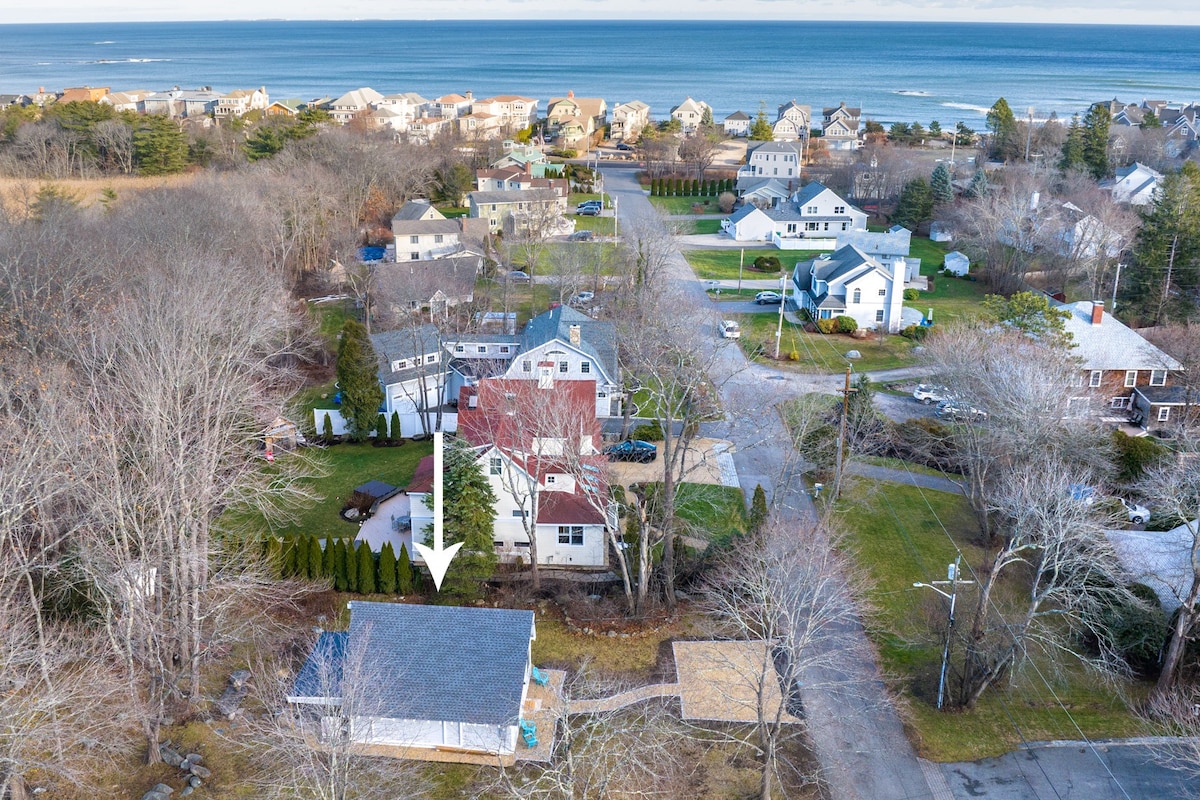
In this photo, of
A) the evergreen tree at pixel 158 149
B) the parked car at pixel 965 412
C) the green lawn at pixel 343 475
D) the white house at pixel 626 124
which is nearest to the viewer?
the green lawn at pixel 343 475

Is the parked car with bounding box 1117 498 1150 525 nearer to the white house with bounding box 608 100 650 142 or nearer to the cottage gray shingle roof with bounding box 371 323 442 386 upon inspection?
the cottage gray shingle roof with bounding box 371 323 442 386

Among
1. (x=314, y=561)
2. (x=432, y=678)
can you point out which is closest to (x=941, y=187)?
(x=314, y=561)

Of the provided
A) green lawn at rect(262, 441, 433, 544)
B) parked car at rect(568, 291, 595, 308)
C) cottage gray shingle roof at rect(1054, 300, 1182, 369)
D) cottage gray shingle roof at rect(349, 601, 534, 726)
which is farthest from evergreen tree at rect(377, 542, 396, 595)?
cottage gray shingle roof at rect(1054, 300, 1182, 369)

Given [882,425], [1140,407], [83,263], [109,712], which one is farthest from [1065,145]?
[109,712]

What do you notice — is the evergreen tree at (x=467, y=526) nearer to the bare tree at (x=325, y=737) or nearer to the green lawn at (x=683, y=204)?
the bare tree at (x=325, y=737)

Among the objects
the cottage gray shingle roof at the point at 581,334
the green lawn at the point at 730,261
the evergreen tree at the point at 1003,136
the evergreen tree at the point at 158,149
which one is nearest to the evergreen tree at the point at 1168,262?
the green lawn at the point at 730,261

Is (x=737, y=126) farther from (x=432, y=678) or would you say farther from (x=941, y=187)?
(x=432, y=678)

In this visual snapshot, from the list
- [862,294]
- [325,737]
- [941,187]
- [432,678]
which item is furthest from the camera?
[941,187]
